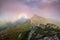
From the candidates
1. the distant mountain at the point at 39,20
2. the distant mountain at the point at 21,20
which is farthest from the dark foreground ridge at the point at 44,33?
the distant mountain at the point at 21,20

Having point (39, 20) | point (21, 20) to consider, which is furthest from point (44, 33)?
point (21, 20)

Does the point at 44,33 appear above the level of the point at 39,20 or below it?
below

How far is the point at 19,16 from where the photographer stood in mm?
2652

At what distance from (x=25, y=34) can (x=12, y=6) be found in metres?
0.51

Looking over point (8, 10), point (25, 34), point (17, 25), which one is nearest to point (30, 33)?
point (25, 34)

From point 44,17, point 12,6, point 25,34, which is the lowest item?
point 25,34

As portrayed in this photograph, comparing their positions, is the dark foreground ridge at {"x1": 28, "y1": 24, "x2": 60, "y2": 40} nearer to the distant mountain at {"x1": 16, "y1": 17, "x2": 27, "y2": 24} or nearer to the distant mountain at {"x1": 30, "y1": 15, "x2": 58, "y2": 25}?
the distant mountain at {"x1": 30, "y1": 15, "x2": 58, "y2": 25}

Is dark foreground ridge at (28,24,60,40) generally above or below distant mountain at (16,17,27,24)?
below

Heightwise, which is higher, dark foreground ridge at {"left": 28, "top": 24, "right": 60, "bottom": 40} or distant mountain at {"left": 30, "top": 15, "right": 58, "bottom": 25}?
distant mountain at {"left": 30, "top": 15, "right": 58, "bottom": 25}

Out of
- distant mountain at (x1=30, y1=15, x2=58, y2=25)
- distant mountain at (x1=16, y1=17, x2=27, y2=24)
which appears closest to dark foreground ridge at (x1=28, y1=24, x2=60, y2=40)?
distant mountain at (x1=30, y1=15, x2=58, y2=25)

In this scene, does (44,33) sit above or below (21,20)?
below

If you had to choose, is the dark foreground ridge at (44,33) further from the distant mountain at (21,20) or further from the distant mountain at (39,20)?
the distant mountain at (21,20)

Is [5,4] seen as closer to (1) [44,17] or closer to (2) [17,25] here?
(2) [17,25]

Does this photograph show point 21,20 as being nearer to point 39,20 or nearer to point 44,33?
point 39,20
